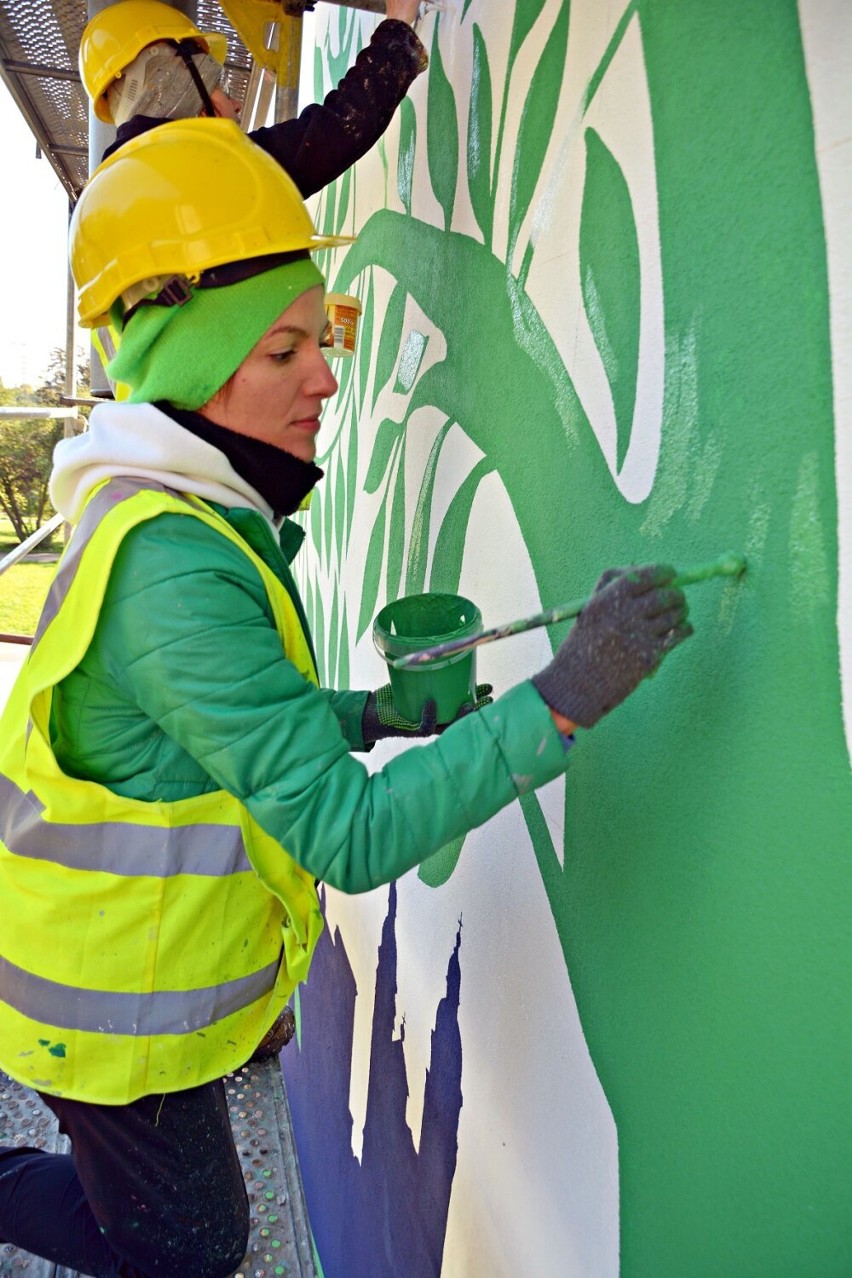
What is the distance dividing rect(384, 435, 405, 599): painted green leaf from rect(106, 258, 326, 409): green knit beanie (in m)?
0.96

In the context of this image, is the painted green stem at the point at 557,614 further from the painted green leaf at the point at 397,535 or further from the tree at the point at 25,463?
the tree at the point at 25,463

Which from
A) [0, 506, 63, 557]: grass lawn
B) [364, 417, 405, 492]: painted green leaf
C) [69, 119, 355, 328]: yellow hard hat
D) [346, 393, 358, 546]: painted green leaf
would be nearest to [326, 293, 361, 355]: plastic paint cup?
[364, 417, 405, 492]: painted green leaf

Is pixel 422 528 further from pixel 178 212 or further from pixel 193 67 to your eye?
pixel 193 67

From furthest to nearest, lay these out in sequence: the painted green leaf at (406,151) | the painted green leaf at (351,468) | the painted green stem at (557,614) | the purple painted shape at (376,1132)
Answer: the painted green leaf at (351,468) → the painted green leaf at (406,151) → the purple painted shape at (376,1132) → the painted green stem at (557,614)

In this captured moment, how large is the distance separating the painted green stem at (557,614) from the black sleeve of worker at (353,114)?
158 cm

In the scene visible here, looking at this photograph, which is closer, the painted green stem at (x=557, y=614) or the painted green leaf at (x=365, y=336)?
the painted green stem at (x=557, y=614)

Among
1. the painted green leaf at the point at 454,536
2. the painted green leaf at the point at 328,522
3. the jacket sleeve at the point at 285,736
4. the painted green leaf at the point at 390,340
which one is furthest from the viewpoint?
A: the painted green leaf at the point at 328,522

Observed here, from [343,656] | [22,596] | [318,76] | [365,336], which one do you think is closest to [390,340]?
[365,336]

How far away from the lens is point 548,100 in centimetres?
142

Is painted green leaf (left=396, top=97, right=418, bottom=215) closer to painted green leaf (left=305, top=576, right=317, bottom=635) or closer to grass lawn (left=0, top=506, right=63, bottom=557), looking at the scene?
painted green leaf (left=305, top=576, right=317, bottom=635)

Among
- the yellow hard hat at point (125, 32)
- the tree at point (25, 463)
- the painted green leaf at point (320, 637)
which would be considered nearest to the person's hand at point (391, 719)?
the painted green leaf at point (320, 637)

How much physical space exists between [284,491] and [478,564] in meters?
0.42

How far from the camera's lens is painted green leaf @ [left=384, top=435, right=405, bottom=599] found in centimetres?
244

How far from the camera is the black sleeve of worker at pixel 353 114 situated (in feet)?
6.91
